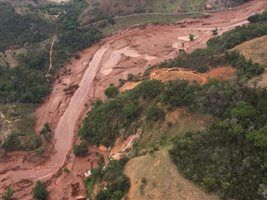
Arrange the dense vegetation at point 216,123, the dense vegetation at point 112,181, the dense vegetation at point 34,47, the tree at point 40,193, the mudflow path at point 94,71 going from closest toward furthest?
the dense vegetation at point 216,123, the dense vegetation at point 112,181, the tree at point 40,193, the mudflow path at point 94,71, the dense vegetation at point 34,47

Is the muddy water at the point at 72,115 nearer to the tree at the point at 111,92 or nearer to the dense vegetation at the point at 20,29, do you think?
the tree at the point at 111,92

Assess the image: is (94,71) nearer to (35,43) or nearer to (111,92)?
(111,92)

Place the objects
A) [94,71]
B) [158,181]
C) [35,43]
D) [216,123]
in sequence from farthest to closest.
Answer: [35,43]
[94,71]
[216,123]
[158,181]

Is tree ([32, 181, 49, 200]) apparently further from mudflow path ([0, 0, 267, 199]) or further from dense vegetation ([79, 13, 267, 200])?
dense vegetation ([79, 13, 267, 200])

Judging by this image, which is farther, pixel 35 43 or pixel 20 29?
pixel 20 29

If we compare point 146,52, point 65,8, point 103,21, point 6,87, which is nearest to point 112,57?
point 146,52

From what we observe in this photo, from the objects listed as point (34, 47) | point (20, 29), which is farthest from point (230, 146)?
point (20, 29)

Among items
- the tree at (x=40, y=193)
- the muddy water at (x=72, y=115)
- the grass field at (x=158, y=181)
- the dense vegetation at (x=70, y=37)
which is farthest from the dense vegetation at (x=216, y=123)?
the dense vegetation at (x=70, y=37)

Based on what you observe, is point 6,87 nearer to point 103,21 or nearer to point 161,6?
point 103,21

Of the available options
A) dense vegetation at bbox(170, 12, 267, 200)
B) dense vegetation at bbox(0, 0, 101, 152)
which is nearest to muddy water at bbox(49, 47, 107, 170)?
dense vegetation at bbox(0, 0, 101, 152)
